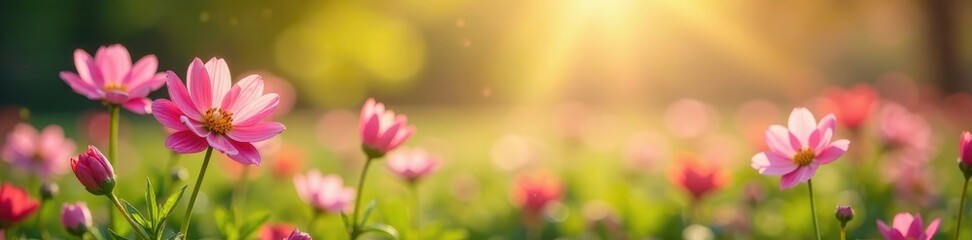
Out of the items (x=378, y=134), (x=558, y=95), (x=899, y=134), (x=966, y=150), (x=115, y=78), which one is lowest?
(x=966, y=150)

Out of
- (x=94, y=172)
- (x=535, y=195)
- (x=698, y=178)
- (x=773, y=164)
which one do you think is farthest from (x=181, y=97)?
(x=698, y=178)

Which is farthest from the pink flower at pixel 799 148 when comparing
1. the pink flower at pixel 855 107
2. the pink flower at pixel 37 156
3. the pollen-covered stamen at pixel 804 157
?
the pink flower at pixel 855 107

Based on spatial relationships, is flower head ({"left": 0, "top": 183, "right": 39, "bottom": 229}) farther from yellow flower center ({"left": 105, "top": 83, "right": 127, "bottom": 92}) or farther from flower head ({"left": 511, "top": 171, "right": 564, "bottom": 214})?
flower head ({"left": 511, "top": 171, "right": 564, "bottom": 214})

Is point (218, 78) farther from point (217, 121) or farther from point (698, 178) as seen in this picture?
point (698, 178)

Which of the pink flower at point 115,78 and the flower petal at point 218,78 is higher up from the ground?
the pink flower at point 115,78

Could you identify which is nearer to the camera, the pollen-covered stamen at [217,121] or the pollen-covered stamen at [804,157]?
the pollen-covered stamen at [217,121]

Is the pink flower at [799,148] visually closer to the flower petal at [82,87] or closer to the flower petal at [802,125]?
the flower petal at [802,125]

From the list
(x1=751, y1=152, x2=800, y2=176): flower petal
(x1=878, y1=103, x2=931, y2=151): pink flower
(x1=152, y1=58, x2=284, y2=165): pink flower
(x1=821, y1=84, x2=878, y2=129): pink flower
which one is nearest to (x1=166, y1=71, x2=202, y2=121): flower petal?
(x1=152, y1=58, x2=284, y2=165): pink flower
